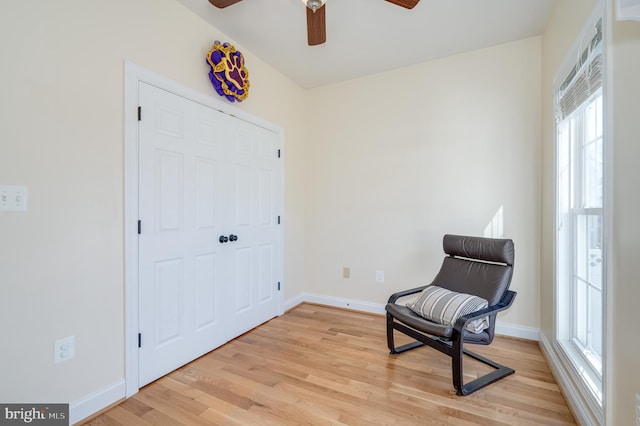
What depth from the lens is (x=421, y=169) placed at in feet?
9.98

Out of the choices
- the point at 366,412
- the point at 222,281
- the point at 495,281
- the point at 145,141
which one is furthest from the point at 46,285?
the point at 495,281

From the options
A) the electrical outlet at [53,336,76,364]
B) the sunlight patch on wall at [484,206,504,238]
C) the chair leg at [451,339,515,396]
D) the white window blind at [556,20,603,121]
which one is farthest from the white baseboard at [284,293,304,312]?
the white window blind at [556,20,603,121]

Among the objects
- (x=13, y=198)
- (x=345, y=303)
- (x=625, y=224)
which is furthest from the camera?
(x=345, y=303)

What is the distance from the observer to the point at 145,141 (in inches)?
75.5

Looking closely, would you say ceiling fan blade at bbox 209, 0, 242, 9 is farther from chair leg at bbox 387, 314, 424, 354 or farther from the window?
chair leg at bbox 387, 314, 424, 354

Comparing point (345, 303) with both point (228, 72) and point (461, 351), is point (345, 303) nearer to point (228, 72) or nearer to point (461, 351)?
point (461, 351)

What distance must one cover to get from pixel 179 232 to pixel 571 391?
2685 millimetres

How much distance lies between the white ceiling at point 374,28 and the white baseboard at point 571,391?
254 cm

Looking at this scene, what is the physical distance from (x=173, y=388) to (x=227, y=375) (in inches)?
13.4

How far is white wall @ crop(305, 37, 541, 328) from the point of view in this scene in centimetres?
262

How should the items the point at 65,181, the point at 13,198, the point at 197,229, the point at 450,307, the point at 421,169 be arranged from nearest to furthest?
the point at 13,198, the point at 65,181, the point at 450,307, the point at 197,229, the point at 421,169

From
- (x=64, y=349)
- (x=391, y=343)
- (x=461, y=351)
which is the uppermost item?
(x=64, y=349)

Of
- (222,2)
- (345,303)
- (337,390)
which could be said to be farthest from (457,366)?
(222,2)

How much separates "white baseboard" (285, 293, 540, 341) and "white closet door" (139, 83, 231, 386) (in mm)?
1245
